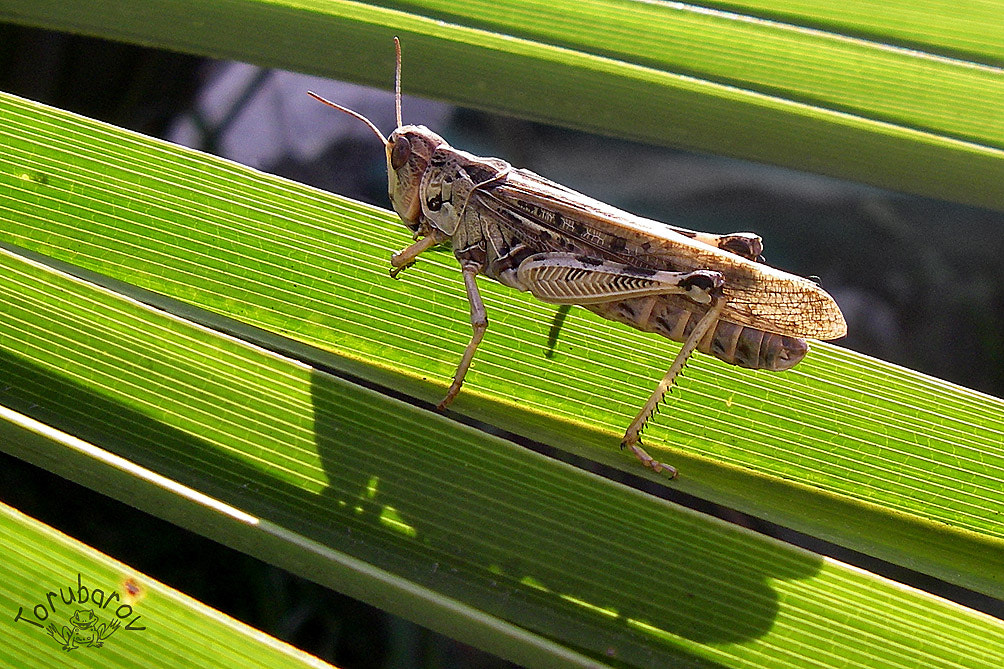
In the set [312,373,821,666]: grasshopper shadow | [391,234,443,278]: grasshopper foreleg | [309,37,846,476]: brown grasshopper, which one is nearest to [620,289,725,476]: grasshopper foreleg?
[309,37,846,476]: brown grasshopper

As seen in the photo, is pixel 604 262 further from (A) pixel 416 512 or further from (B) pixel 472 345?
(A) pixel 416 512

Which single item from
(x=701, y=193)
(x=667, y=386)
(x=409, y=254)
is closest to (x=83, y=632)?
(x=409, y=254)

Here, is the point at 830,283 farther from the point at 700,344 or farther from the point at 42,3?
the point at 42,3

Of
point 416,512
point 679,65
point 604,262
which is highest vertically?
point 679,65

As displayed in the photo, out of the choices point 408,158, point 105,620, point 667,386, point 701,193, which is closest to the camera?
point 105,620

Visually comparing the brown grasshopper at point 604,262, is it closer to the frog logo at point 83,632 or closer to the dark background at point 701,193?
the frog logo at point 83,632

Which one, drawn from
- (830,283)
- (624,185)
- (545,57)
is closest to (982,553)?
(545,57)

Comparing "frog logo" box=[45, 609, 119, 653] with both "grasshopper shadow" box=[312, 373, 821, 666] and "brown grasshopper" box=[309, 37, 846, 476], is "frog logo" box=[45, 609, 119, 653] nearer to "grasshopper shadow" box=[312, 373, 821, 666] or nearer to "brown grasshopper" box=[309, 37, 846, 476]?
"grasshopper shadow" box=[312, 373, 821, 666]
